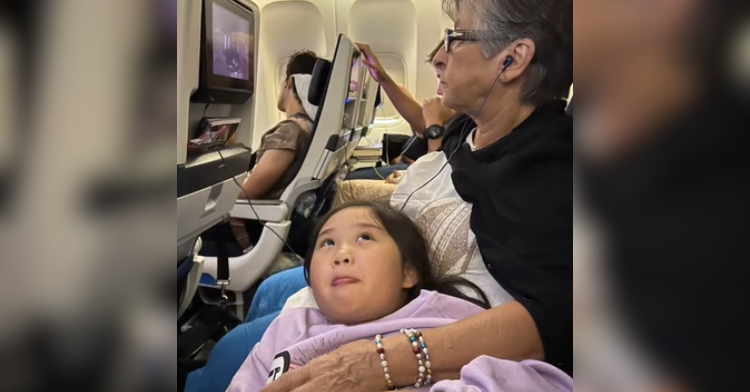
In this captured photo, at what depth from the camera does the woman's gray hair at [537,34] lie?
130 centimetres

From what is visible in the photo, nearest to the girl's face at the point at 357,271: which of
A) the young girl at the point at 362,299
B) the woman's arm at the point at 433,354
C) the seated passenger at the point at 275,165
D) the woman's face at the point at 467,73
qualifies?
the young girl at the point at 362,299

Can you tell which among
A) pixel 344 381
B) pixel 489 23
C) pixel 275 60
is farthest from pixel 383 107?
pixel 344 381

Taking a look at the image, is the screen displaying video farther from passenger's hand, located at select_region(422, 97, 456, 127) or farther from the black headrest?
passenger's hand, located at select_region(422, 97, 456, 127)

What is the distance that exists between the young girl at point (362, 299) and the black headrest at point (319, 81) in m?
1.72

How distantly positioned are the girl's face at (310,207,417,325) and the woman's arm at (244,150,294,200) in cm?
164

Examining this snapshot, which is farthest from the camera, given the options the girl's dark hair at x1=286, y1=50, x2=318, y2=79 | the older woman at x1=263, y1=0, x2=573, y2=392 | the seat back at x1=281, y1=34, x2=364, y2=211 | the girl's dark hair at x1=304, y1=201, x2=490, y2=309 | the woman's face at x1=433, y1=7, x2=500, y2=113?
the girl's dark hair at x1=286, y1=50, x2=318, y2=79

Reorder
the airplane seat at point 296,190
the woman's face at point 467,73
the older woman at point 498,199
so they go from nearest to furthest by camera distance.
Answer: the older woman at point 498,199 → the woman's face at point 467,73 → the airplane seat at point 296,190

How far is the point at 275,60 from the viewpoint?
6676mm

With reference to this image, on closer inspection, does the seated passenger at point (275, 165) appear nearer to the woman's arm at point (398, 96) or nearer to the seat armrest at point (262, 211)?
the seat armrest at point (262, 211)

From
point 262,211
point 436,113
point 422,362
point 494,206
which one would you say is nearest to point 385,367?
point 422,362

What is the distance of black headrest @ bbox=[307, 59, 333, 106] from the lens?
289 cm

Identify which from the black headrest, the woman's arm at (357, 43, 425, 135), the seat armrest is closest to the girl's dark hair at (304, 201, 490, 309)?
the seat armrest

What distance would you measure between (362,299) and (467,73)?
0.61 meters

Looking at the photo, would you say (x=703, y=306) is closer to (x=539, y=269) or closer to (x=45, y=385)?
(x=45, y=385)
